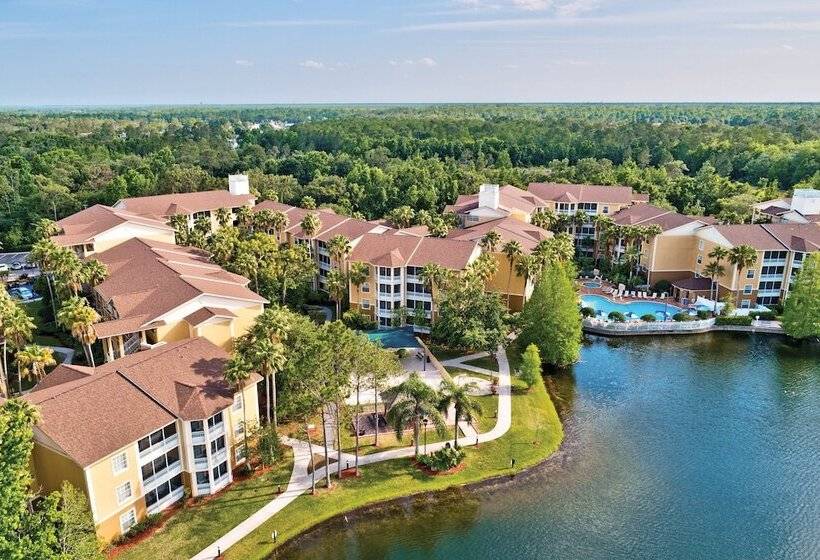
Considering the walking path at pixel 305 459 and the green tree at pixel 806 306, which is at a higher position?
the green tree at pixel 806 306

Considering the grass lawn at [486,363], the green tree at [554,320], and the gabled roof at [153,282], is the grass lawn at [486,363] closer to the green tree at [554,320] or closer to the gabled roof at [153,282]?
the green tree at [554,320]

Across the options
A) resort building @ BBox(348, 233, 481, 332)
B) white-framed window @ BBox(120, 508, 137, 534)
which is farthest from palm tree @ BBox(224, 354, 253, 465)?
resort building @ BBox(348, 233, 481, 332)

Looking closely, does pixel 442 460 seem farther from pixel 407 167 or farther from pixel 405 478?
pixel 407 167

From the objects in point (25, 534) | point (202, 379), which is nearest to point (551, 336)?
point (202, 379)

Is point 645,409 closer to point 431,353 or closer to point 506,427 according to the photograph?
point 506,427

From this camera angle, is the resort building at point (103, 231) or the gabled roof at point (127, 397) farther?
the resort building at point (103, 231)

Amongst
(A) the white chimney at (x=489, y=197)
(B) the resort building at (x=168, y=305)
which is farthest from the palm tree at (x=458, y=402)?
(A) the white chimney at (x=489, y=197)

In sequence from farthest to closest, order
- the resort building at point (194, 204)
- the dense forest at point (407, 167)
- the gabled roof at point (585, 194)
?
the dense forest at point (407, 167) < the gabled roof at point (585, 194) < the resort building at point (194, 204)
